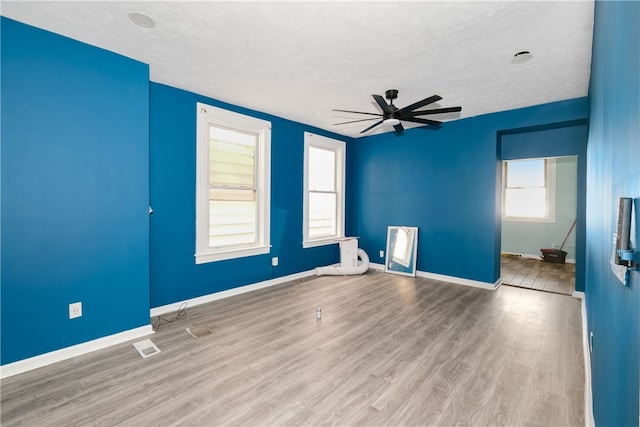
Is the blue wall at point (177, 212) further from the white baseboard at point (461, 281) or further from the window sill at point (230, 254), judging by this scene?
the white baseboard at point (461, 281)

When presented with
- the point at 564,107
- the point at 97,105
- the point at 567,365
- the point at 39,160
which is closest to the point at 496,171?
the point at 564,107

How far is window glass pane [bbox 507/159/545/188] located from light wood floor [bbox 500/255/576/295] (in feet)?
6.48

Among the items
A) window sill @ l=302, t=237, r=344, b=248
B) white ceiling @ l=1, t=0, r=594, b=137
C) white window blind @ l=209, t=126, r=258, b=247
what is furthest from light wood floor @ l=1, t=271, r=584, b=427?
white ceiling @ l=1, t=0, r=594, b=137

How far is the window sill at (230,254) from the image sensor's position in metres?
3.87

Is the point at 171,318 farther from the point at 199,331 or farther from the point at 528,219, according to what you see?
the point at 528,219

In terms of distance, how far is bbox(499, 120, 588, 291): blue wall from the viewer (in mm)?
4145

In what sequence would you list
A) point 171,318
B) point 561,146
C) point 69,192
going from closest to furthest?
point 69,192 → point 171,318 → point 561,146

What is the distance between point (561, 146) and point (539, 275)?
2.55m

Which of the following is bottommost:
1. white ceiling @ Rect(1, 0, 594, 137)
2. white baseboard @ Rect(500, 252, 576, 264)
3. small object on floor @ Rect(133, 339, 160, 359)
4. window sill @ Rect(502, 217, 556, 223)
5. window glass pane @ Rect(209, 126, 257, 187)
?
small object on floor @ Rect(133, 339, 160, 359)

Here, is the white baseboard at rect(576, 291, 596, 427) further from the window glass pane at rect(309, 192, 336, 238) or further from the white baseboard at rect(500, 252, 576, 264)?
the white baseboard at rect(500, 252, 576, 264)

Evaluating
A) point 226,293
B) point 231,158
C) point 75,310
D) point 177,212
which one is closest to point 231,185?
point 231,158

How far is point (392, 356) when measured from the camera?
260 cm

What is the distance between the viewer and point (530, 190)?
294 inches

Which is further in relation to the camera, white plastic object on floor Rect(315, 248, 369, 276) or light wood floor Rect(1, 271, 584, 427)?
white plastic object on floor Rect(315, 248, 369, 276)
